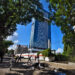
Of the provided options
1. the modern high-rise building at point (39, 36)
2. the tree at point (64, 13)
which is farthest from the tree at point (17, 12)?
the modern high-rise building at point (39, 36)

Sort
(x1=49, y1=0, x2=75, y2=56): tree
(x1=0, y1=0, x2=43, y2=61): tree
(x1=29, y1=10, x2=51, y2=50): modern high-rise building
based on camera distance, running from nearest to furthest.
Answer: (x1=49, y1=0, x2=75, y2=56): tree < (x1=0, y1=0, x2=43, y2=61): tree < (x1=29, y1=10, x2=51, y2=50): modern high-rise building

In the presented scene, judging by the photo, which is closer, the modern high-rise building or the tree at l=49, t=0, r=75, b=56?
the tree at l=49, t=0, r=75, b=56

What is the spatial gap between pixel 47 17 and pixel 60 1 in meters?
3.58

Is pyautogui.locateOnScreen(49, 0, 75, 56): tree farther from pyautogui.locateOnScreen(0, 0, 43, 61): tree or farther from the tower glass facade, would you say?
the tower glass facade

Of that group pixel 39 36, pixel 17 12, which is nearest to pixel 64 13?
pixel 17 12

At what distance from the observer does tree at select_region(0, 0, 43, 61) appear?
10.2 m

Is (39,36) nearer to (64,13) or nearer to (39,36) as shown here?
(39,36)

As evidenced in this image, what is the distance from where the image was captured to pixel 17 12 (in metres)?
10.3

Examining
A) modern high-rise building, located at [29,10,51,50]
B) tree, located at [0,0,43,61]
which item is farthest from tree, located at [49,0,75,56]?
modern high-rise building, located at [29,10,51,50]

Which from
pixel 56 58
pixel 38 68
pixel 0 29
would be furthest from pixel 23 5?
pixel 56 58

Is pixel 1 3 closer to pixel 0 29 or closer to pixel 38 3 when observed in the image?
pixel 0 29

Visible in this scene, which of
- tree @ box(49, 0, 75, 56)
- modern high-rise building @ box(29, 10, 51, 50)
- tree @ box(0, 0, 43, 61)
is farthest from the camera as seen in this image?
modern high-rise building @ box(29, 10, 51, 50)

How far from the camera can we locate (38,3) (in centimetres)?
1100

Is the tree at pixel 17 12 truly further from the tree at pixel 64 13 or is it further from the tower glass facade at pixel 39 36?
the tower glass facade at pixel 39 36
